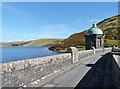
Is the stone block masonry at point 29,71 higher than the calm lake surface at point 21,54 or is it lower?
higher

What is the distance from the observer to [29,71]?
10.3 m

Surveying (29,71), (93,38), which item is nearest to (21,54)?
(93,38)

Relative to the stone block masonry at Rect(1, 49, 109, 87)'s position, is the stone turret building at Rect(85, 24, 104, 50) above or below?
above

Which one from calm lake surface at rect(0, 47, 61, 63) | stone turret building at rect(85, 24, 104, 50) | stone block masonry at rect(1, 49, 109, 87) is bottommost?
calm lake surface at rect(0, 47, 61, 63)

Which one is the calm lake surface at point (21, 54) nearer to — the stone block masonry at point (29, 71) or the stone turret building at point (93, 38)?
the stone turret building at point (93, 38)

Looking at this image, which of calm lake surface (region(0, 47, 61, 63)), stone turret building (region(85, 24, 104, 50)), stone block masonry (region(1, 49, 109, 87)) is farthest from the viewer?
calm lake surface (region(0, 47, 61, 63))

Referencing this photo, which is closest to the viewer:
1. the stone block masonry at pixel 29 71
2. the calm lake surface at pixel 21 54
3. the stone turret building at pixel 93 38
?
the stone block masonry at pixel 29 71

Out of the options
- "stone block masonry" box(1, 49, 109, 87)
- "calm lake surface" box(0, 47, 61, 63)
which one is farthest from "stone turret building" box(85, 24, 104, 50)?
"stone block masonry" box(1, 49, 109, 87)

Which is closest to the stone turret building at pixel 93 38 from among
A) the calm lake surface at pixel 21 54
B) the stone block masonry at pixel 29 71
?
the calm lake surface at pixel 21 54

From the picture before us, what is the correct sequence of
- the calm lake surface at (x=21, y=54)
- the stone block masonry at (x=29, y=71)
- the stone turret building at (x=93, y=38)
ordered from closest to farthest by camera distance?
1. the stone block masonry at (x=29, y=71)
2. the stone turret building at (x=93, y=38)
3. the calm lake surface at (x=21, y=54)

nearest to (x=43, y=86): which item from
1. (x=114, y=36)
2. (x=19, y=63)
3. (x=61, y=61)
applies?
(x=19, y=63)

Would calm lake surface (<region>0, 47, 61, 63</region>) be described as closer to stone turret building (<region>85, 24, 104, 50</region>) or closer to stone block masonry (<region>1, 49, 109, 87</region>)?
stone turret building (<region>85, 24, 104, 50</region>)

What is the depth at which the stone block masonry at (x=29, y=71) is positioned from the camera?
8398 mm

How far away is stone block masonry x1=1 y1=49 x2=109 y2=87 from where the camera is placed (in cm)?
840
